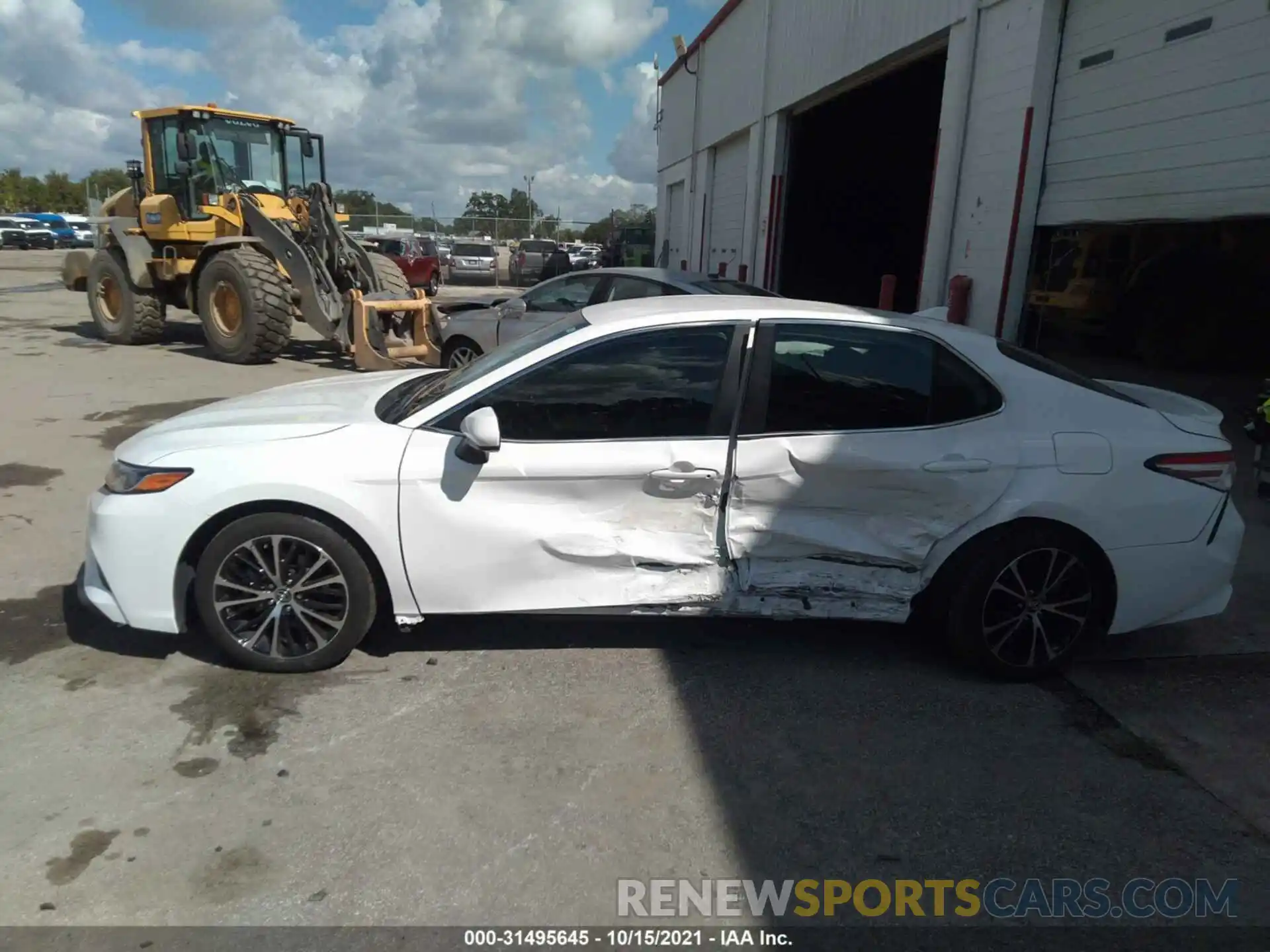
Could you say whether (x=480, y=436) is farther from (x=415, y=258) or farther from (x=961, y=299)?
(x=415, y=258)

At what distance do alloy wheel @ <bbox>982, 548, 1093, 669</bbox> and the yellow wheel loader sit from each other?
8.22m

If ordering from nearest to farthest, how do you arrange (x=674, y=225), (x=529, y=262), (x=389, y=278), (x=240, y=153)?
(x=389, y=278) → (x=240, y=153) → (x=674, y=225) → (x=529, y=262)

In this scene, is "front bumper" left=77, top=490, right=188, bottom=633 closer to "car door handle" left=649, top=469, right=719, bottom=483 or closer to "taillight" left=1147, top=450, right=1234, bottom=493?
"car door handle" left=649, top=469, right=719, bottom=483

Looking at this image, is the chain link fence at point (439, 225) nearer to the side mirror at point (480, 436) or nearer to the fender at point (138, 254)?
the fender at point (138, 254)

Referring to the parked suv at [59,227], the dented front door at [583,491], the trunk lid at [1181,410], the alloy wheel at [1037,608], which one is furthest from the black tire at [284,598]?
the parked suv at [59,227]

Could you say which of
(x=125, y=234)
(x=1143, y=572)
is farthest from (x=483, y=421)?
Answer: (x=125, y=234)

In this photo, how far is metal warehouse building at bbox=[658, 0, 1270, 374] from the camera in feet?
23.1

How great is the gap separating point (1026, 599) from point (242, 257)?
1050 centimetres

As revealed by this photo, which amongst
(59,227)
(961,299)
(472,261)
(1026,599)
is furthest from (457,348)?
(59,227)

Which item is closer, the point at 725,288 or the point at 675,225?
the point at 725,288

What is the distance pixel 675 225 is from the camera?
26.9 metres

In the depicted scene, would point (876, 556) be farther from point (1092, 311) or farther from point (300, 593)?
point (1092, 311)

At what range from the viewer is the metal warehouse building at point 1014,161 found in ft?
23.1

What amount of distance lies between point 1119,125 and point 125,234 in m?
12.6
